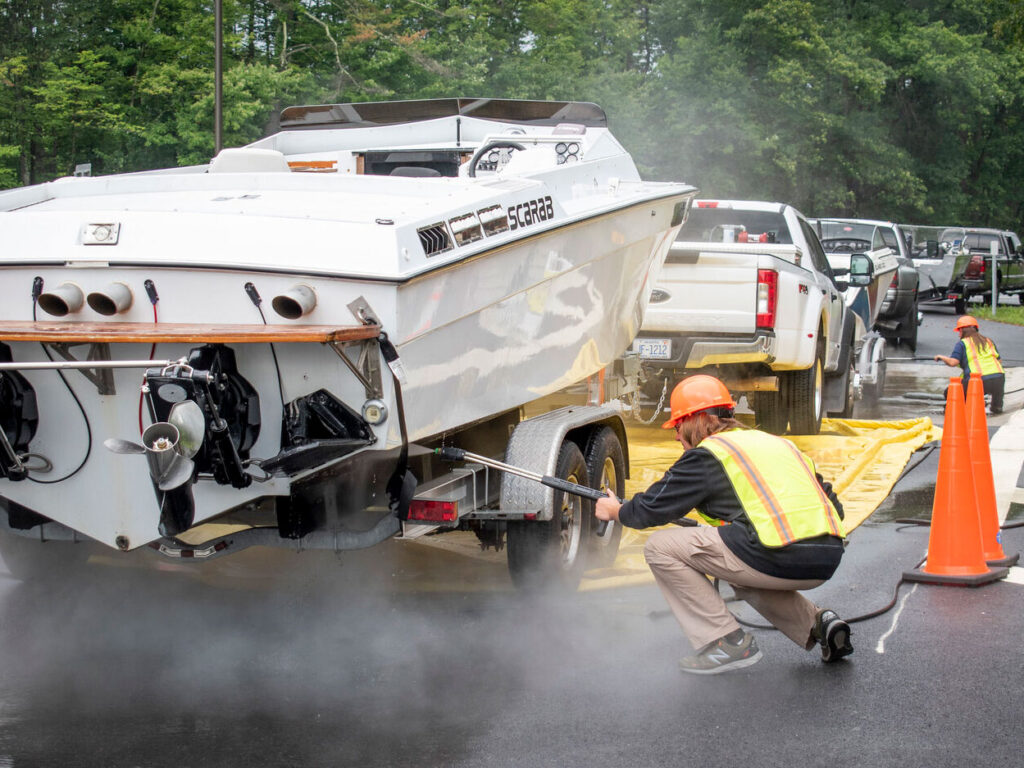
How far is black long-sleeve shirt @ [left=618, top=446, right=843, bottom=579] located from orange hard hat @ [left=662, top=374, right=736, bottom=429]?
0.18 meters

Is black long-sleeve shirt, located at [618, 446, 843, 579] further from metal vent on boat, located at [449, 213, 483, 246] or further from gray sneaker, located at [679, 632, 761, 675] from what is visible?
metal vent on boat, located at [449, 213, 483, 246]

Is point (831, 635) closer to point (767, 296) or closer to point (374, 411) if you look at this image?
point (374, 411)

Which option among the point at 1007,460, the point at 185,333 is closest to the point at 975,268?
the point at 1007,460

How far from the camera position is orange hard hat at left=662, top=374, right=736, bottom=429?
496cm

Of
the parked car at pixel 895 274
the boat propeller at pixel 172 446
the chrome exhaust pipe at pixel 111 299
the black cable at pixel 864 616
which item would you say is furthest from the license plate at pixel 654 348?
the parked car at pixel 895 274

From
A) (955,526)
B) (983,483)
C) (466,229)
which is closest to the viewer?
(466,229)

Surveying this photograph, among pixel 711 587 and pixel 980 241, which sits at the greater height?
pixel 980 241

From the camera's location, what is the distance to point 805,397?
33.7ft

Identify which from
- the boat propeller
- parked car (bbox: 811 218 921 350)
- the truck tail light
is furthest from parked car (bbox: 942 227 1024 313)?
the boat propeller

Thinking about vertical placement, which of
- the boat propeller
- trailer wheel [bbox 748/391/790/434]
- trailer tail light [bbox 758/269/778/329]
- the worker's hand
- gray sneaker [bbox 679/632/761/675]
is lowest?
gray sneaker [bbox 679/632/761/675]

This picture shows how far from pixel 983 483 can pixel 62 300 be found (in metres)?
4.68

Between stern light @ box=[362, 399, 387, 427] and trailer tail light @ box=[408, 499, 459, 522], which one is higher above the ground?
stern light @ box=[362, 399, 387, 427]

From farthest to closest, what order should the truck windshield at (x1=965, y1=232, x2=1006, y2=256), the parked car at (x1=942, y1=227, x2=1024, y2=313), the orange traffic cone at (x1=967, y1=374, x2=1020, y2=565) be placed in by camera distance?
the truck windshield at (x1=965, y1=232, x2=1006, y2=256) < the parked car at (x1=942, y1=227, x2=1024, y2=313) < the orange traffic cone at (x1=967, y1=374, x2=1020, y2=565)

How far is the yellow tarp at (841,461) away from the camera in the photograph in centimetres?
660
